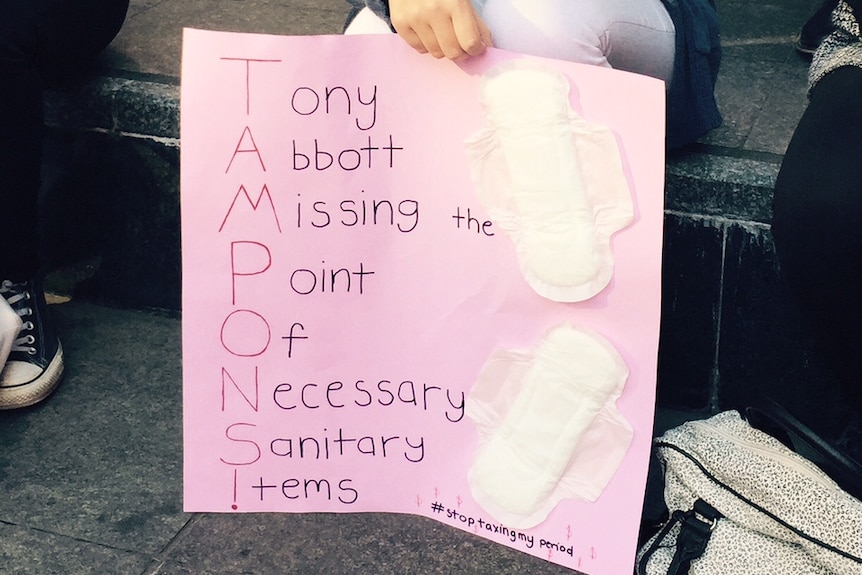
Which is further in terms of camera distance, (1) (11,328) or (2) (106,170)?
(2) (106,170)

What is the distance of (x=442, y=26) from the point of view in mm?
1298

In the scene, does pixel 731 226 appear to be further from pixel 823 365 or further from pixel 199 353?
pixel 199 353

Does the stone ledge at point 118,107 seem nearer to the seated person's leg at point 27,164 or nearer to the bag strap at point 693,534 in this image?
the seated person's leg at point 27,164

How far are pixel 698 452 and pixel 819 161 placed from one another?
1.31ft

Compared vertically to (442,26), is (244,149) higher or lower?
lower

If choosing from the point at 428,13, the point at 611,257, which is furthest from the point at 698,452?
the point at 428,13

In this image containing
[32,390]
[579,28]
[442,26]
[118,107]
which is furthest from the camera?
[118,107]

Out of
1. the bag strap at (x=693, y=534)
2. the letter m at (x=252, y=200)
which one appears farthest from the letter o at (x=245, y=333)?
the bag strap at (x=693, y=534)

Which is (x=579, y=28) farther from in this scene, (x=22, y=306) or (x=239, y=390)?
(x=22, y=306)

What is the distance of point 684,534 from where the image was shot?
1369 mm

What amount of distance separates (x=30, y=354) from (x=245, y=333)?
58cm

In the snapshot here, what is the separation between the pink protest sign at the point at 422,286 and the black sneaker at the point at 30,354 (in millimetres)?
451

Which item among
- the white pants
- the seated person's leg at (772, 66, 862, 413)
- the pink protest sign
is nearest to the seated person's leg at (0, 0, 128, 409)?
the pink protest sign

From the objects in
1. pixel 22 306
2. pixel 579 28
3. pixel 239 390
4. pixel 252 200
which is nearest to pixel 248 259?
pixel 252 200
